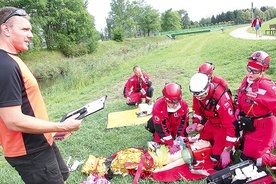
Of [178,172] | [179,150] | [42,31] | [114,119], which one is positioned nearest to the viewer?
[178,172]

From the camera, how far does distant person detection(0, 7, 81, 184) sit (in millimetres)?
1789

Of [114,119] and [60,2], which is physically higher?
[60,2]

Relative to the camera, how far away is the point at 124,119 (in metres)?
6.15

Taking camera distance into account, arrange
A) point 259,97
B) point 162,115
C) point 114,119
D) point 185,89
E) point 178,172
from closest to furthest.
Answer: point 259,97 < point 178,172 < point 162,115 < point 114,119 < point 185,89

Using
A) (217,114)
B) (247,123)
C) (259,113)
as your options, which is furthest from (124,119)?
(259,113)

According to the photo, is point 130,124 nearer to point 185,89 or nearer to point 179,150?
point 179,150

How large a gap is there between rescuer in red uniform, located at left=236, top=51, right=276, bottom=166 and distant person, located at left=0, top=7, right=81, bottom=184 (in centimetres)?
234

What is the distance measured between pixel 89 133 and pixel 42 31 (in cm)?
2864

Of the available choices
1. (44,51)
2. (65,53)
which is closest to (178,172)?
(44,51)

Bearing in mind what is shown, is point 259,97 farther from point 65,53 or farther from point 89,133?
point 65,53

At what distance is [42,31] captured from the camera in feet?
101

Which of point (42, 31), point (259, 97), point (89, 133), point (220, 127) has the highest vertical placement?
point (42, 31)

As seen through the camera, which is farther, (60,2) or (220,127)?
(60,2)

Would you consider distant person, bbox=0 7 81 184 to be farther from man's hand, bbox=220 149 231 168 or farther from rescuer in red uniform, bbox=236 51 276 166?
rescuer in red uniform, bbox=236 51 276 166
